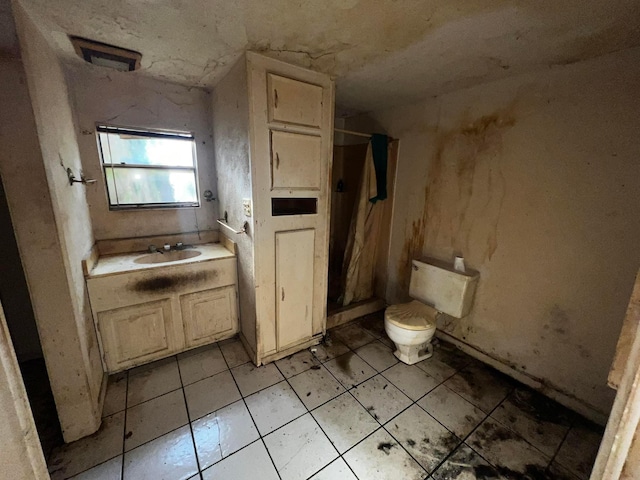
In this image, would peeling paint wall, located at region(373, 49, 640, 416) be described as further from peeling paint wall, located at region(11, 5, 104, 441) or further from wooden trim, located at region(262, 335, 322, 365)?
peeling paint wall, located at region(11, 5, 104, 441)

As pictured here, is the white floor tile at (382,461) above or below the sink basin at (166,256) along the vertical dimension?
below

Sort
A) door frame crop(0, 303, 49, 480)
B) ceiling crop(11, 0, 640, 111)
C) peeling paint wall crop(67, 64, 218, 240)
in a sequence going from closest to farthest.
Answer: door frame crop(0, 303, 49, 480) → ceiling crop(11, 0, 640, 111) → peeling paint wall crop(67, 64, 218, 240)

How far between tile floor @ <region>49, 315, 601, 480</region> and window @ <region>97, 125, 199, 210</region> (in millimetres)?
1330

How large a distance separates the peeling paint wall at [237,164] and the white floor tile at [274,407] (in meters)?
0.37

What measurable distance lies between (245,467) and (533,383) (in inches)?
76.1

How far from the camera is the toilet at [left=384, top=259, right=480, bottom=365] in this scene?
6.24 feet

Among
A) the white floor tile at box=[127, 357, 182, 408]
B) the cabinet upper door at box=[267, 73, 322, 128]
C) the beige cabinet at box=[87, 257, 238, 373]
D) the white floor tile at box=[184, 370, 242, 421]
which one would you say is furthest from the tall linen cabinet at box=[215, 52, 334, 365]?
the white floor tile at box=[127, 357, 182, 408]

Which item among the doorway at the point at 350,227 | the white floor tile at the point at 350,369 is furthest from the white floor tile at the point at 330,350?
the doorway at the point at 350,227

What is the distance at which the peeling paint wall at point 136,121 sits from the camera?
1.83 meters

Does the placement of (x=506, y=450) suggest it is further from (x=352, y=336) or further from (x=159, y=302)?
(x=159, y=302)

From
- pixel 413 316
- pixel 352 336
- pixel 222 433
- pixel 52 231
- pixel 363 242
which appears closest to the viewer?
pixel 52 231

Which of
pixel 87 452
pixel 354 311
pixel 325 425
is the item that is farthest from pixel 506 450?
pixel 87 452

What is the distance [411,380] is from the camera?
1.84 m

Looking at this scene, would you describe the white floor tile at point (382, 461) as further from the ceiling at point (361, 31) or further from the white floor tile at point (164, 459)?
the ceiling at point (361, 31)
